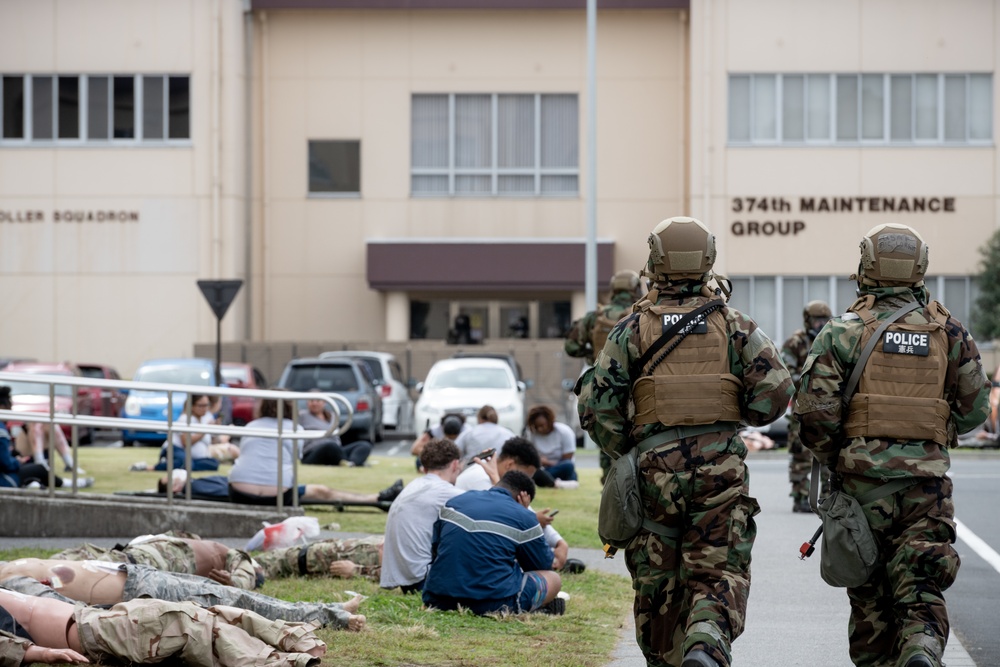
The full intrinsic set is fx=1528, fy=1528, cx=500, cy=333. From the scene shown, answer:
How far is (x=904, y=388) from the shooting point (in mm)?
6508

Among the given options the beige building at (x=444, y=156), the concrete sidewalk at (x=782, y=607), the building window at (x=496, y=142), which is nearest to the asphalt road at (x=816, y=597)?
the concrete sidewalk at (x=782, y=607)

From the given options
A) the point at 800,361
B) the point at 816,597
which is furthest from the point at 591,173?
the point at 816,597

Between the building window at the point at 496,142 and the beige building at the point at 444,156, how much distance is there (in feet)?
0.18

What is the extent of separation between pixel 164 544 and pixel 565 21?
1097 inches

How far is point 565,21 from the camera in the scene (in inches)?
1393

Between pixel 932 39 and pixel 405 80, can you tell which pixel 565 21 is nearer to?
pixel 405 80

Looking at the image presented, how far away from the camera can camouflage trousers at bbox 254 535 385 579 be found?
10.2 m

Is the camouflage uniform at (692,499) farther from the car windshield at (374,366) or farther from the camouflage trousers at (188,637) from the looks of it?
the car windshield at (374,366)

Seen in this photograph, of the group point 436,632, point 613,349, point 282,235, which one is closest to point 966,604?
point 436,632

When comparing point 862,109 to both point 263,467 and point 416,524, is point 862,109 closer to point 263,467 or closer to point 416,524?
point 263,467

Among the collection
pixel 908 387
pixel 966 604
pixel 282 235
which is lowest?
pixel 966 604

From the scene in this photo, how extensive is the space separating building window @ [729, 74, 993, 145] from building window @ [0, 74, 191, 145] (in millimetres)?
12838

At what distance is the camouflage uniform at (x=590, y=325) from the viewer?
43.3ft

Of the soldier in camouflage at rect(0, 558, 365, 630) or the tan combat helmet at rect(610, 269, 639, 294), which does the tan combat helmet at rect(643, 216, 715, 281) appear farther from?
the tan combat helmet at rect(610, 269, 639, 294)
